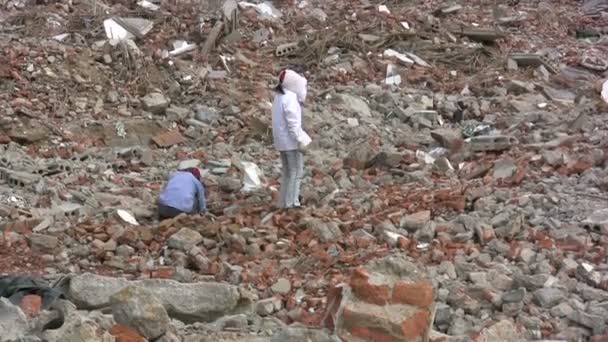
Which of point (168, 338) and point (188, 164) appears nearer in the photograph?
point (168, 338)

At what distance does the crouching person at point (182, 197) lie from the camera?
9.20 meters

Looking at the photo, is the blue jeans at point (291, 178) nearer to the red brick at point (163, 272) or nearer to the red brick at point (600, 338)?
the red brick at point (163, 272)

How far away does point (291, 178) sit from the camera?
931 centimetres

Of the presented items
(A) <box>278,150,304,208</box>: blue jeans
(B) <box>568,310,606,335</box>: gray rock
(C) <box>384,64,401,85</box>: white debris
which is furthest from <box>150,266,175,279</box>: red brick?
(C) <box>384,64,401,85</box>: white debris

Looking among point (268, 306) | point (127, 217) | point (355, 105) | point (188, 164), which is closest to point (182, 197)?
point (127, 217)

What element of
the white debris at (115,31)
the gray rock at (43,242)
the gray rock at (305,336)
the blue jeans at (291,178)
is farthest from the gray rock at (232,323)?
the white debris at (115,31)

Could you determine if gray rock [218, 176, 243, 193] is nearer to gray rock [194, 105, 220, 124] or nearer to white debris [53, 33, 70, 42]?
gray rock [194, 105, 220, 124]

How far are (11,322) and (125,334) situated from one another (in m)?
0.65

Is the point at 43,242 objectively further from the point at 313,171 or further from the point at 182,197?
the point at 313,171

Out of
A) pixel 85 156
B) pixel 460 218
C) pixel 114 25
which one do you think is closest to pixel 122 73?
pixel 114 25

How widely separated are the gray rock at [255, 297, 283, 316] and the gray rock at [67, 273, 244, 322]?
17 centimetres

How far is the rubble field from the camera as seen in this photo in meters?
6.11

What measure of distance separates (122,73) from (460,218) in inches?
288

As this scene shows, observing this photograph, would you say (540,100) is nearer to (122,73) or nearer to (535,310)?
(122,73)
